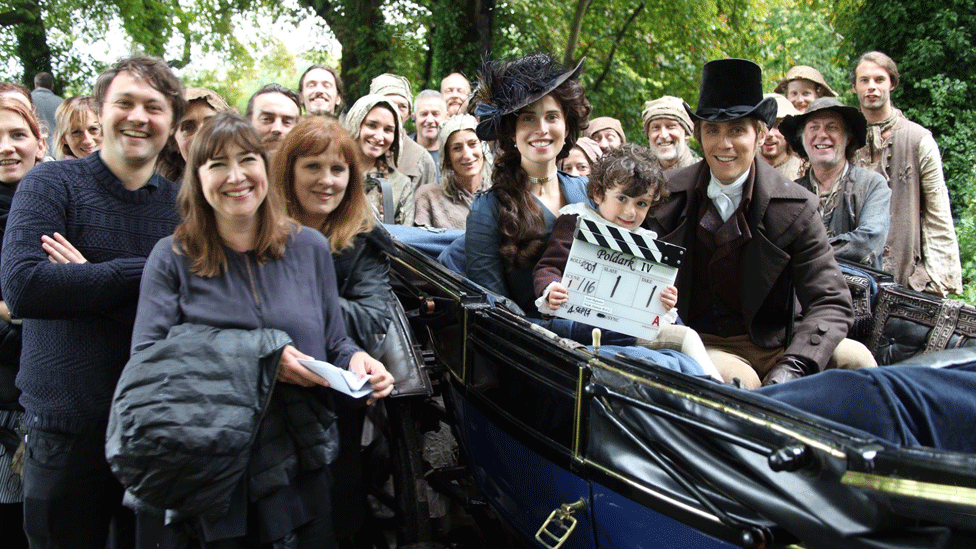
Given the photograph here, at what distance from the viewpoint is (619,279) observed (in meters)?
3.13

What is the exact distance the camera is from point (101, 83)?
116 inches

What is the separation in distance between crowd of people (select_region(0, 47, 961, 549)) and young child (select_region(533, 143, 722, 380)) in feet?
0.04

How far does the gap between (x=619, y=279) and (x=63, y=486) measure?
2.17m

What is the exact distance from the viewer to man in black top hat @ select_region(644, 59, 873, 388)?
344 centimetres

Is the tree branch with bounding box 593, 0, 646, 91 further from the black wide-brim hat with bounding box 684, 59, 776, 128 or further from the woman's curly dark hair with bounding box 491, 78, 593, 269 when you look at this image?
the black wide-brim hat with bounding box 684, 59, 776, 128

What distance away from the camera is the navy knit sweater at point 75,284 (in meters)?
2.63

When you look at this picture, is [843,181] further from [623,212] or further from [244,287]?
[244,287]

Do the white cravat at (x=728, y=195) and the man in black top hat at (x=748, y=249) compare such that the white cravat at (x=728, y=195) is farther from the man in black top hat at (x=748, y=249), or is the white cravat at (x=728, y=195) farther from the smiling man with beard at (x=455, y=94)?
the smiling man with beard at (x=455, y=94)

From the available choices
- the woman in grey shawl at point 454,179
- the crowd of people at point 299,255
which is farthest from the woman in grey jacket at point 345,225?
the woman in grey shawl at point 454,179

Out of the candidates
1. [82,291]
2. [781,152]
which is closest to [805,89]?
[781,152]

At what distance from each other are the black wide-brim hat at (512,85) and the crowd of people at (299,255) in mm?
14

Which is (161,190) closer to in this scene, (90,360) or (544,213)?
(90,360)

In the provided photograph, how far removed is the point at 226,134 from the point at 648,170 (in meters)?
1.72

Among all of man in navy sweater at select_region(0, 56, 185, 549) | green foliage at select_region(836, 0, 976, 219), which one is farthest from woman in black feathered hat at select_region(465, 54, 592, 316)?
green foliage at select_region(836, 0, 976, 219)
